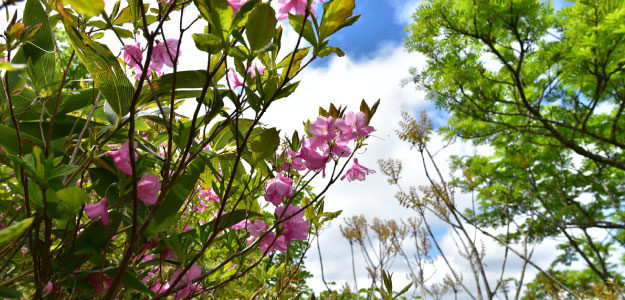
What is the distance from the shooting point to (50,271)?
0.67m

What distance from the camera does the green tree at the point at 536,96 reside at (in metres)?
4.84

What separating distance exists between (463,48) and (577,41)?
1619 millimetres

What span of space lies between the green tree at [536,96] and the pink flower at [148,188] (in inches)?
141

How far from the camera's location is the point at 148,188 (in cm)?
65

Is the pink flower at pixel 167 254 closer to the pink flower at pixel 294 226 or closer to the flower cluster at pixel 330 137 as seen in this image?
the pink flower at pixel 294 226

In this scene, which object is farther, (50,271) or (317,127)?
(317,127)

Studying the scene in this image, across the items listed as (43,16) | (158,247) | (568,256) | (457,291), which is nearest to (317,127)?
(158,247)

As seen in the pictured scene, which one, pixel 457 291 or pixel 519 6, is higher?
pixel 519 6

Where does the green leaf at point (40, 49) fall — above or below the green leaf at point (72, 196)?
above

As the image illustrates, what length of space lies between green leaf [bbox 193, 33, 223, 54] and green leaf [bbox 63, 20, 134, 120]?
0.71ft

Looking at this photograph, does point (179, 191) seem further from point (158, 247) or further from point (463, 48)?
point (463, 48)

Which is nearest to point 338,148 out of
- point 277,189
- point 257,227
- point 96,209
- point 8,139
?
point 277,189

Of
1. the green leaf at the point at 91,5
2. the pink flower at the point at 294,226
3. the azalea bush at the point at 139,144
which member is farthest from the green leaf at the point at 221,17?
the pink flower at the point at 294,226

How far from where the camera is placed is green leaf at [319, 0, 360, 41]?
0.63 m
